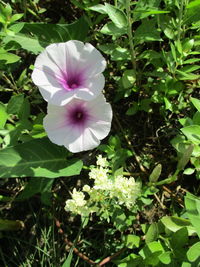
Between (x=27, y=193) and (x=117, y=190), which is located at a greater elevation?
(x=117, y=190)

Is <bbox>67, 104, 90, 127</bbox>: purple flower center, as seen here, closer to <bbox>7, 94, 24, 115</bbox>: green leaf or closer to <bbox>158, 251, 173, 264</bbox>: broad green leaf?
<bbox>7, 94, 24, 115</bbox>: green leaf

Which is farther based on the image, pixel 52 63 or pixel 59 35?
pixel 59 35

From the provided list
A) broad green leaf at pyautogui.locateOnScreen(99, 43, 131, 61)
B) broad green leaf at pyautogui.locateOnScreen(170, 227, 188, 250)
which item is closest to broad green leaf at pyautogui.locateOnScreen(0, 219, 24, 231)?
broad green leaf at pyautogui.locateOnScreen(170, 227, 188, 250)

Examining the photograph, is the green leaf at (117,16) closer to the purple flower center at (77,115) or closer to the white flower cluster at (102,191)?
the purple flower center at (77,115)

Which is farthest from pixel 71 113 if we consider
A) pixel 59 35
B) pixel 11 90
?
pixel 11 90

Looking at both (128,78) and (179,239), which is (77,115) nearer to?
(128,78)

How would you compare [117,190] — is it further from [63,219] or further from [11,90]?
[11,90]
